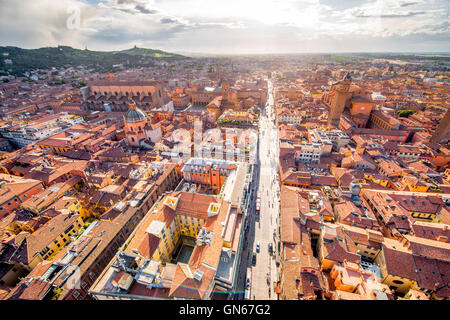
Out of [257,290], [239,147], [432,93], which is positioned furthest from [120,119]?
[432,93]

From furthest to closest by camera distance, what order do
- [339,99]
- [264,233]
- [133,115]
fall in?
1. [339,99]
2. [133,115]
3. [264,233]

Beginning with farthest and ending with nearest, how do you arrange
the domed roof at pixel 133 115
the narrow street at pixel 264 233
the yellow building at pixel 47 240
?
1. the domed roof at pixel 133 115
2. the narrow street at pixel 264 233
3. the yellow building at pixel 47 240

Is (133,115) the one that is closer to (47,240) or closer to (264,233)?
(47,240)

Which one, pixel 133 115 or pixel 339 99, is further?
pixel 339 99

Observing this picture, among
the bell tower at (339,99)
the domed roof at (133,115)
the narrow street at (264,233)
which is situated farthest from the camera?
the bell tower at (339,99)

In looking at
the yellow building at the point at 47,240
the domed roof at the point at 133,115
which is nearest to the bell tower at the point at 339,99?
the domed roof at the point at 133,115

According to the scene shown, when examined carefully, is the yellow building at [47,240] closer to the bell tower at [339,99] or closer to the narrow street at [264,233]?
the narrow street at [264,233]

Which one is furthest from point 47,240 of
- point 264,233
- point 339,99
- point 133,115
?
point 339,99
